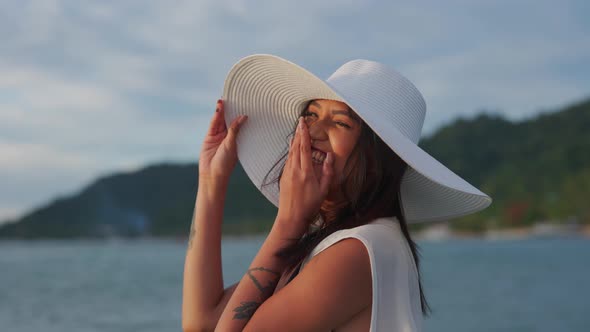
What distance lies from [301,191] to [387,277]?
0.28 meters

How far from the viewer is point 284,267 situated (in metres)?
1.66

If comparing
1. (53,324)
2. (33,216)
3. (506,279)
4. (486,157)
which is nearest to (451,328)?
(53,324)

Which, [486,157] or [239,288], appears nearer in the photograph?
[239,288]

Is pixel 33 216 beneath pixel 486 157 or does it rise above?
beneath

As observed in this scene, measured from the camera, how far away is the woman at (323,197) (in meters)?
1.49

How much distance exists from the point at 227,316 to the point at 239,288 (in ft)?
0.25

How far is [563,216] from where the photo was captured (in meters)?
83.1

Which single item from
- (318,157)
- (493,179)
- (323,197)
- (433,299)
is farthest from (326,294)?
(493,179)

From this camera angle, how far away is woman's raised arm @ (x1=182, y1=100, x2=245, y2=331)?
1.99 m

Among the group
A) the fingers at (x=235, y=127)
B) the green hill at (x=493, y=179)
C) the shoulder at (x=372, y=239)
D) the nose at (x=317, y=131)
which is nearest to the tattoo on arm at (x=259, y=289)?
the shoulder at (x=372, y=239)

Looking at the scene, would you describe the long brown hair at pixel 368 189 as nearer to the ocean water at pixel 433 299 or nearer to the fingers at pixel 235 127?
the fingers at pixel 235 127

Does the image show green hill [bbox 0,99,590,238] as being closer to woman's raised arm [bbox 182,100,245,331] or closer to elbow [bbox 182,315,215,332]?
woman's raised arm [bbox 182,100,245,331]

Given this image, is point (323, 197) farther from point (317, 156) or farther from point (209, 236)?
point (209, 236)

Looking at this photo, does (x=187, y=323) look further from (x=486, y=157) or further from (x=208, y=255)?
(x=486, y=157)
